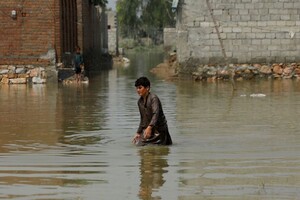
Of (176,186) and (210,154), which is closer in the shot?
(176,186)

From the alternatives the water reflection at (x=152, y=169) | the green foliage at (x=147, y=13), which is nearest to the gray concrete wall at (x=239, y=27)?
the water reflection at (x=152, y=169)

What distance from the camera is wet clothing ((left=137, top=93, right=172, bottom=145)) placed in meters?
12.5

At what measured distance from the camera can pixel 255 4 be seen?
32.3m

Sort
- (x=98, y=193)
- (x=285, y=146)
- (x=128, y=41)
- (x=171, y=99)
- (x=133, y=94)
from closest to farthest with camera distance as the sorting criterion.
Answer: (x=98, y=193) → (x=285, y=146) → (x=171, y=99) → (x=133, y=94) → (x=128, y=41)

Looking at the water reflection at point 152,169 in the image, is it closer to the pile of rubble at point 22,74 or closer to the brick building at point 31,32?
the pile of rubble at point 22,74

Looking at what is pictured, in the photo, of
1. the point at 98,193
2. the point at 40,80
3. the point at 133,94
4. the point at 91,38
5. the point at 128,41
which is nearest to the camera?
the point at 98,193

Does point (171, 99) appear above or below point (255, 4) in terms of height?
below

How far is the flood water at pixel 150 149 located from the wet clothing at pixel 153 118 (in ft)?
0.55

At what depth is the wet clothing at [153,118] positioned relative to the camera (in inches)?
492

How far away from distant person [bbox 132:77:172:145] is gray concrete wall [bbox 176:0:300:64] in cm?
1966

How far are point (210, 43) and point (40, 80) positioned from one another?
6359 mm

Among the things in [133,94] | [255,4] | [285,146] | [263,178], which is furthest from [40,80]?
[263,178]

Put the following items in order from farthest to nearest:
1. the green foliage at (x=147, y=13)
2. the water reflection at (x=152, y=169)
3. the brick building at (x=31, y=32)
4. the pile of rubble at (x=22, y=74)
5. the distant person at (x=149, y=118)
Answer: the green foliage at (x=147, y=13) < the brick building at (x=31, y=32) < the pile of rubble at (x=22, y=74) < the distant person at (x=149, y=118) < the water reflection at (x=152, y=169)

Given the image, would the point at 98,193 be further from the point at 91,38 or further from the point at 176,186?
the point at 91,38
